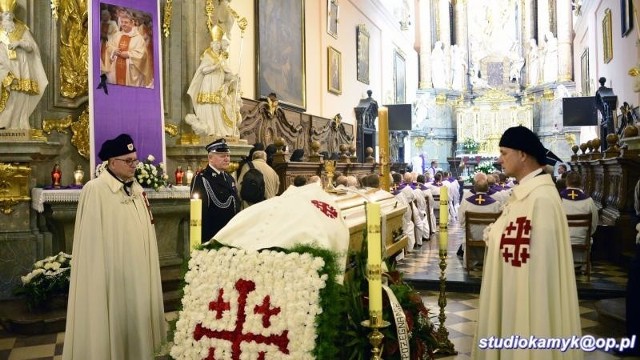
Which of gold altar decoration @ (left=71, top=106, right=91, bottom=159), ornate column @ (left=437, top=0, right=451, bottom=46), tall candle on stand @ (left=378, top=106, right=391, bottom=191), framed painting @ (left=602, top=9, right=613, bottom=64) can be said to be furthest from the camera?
ornate column @ (left=437, top=0, right=451, bottom=46)

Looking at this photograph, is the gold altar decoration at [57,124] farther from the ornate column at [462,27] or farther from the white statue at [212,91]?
the ornate column at [462,27]

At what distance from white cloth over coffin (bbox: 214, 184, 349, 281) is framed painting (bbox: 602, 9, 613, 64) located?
15.0 m

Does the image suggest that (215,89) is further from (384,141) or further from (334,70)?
(334,70)

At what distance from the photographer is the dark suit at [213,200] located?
4.93 metres

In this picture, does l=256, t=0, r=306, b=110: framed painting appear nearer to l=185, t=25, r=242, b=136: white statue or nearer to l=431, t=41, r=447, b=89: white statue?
l=185, t=25, r=242, b=136: white statue

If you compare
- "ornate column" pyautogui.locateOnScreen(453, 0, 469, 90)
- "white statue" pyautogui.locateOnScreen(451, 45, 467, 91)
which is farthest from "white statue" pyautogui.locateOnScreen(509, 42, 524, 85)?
"white statue" pyautogui.locateOnScreen(451, 45, 467, 91)

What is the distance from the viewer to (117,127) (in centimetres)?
701

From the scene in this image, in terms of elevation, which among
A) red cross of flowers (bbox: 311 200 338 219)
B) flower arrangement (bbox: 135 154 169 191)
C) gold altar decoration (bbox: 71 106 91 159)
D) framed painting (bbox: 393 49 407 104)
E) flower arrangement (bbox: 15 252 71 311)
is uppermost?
framed painting (bbox: 393 49 407 104)

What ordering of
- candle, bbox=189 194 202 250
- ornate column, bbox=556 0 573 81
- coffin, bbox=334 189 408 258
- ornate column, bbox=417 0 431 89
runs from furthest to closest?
ornate column, bbox=417 0 431 89 → ornate column, bbox=556 0 573 81 → coffin, bbox=334 189 408 258 → candle, bbox=189 194 202 250

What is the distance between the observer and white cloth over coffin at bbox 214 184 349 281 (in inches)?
101

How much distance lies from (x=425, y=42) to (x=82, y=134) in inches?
915

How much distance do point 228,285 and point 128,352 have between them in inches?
65.6

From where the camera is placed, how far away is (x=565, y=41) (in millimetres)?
25406

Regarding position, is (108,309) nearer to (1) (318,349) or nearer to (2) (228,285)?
(2) (228,285)
